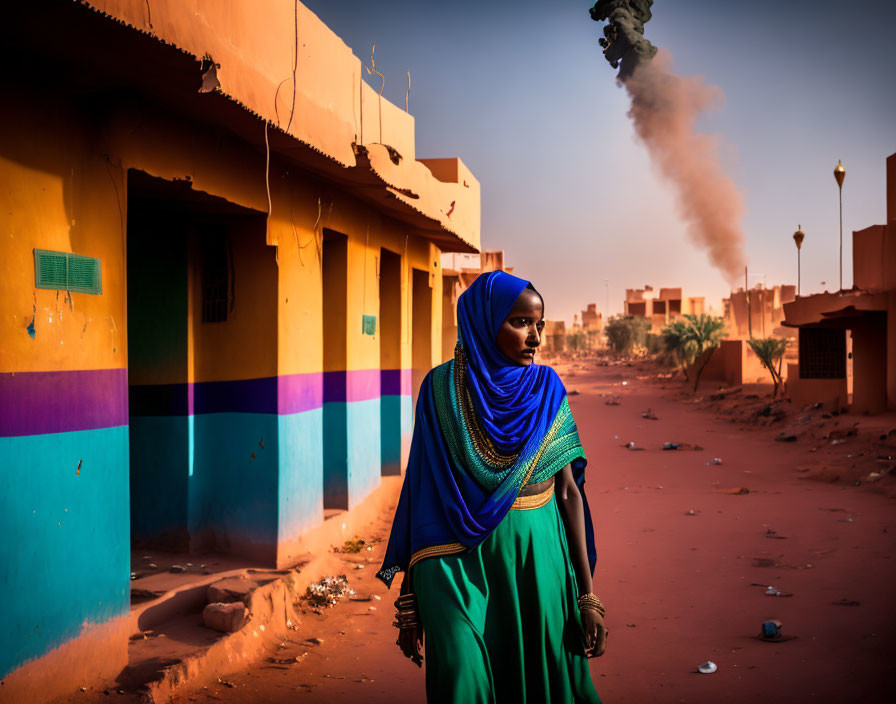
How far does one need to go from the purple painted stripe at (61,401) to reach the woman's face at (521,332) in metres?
2.45

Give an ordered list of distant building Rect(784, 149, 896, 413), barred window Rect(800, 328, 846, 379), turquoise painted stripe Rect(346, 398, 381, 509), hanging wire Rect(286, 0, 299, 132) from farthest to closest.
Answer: barred window Rect(800, 328, 846, 379)
distant building Rect(784, 149, 896, 413)
turquoise painted stripe Rect(346, 398, 381, 509)
hanging wire Rect(286, 0, 299, 132)

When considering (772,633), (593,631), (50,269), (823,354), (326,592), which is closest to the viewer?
(593,631)

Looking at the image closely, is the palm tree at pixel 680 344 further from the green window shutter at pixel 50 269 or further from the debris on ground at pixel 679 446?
the green window shutter at pixel 50 269

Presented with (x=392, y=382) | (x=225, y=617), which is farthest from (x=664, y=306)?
(x=225, y=617)

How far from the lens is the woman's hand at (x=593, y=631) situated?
2521 millimetres

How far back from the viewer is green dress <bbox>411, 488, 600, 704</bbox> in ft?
7.69

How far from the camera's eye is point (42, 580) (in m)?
3.69

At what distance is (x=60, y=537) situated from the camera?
12.4 feet

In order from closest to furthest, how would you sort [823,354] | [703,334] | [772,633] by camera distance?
1. [772,633]
2. [823,354]
3. [703,334]

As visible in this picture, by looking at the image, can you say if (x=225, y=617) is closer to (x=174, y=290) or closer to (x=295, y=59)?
(x=174, y=290)

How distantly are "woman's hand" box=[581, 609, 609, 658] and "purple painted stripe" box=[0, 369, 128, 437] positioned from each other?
2792 mm

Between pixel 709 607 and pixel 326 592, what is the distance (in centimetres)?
304

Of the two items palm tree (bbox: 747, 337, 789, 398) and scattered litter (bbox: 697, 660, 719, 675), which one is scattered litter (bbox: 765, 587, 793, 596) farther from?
palm tree (bbox: 747, 337, 789, 398)

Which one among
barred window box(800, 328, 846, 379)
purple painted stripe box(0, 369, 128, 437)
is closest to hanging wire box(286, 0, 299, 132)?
purple painted stripe box(0, 369, 128, 437)
